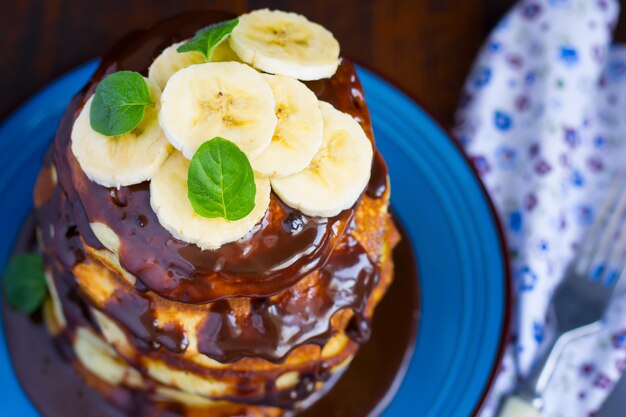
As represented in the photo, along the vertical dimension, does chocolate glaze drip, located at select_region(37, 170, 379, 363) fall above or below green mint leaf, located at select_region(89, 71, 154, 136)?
below

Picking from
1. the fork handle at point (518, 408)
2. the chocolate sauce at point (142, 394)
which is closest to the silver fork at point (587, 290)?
the fork handle at point (518, 408)

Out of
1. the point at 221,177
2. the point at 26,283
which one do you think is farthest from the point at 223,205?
the point at 26,283

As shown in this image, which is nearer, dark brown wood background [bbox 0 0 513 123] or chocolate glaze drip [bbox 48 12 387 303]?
chocolate glaze drip [bbox 48 12 387 303]

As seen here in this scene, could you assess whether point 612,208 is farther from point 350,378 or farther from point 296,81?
point 296,81

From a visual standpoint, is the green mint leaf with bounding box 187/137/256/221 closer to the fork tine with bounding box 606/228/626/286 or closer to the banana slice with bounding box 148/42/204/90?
the banana slice with bounding box 148/42/204/90

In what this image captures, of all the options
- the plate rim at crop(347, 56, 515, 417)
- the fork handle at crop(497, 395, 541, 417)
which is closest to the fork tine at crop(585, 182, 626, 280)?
the plate rim at crop(347, 56, 515, 417)

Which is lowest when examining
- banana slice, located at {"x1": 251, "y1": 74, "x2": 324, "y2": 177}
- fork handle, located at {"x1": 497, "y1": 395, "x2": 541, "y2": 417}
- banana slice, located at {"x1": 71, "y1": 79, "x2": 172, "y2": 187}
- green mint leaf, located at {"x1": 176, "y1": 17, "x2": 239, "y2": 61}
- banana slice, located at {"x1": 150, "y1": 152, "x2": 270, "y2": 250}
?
fork handle, located at {"x1": 497, "y1": 395, "x2": 541, "y2": 417}
